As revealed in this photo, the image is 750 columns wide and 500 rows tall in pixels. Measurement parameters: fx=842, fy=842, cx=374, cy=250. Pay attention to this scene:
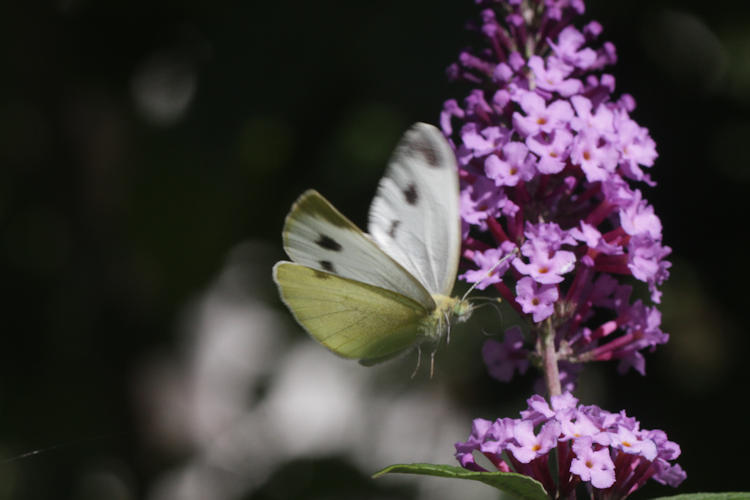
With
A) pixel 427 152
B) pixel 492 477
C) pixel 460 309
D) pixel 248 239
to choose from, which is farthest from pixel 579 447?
pixel 248 239

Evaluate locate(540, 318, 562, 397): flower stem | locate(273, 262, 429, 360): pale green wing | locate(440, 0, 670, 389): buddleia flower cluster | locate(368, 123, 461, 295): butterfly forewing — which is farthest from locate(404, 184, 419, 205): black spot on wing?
locate(540, 318, 562, 397): flower stem

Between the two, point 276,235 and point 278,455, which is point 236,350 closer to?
point 278,455

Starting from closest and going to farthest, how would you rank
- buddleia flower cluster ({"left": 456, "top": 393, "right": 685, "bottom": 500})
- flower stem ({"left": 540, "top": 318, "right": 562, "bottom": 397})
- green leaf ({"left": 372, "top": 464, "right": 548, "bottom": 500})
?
green leaf ({"left": 372, "top": 464, "right": 548, "bottom": 500}), buddleia flower cluster ({"left": 456, "top": 393, "right": 685, "bottom": 500}), flower stem ({"left": 540, "top": 318, "right": 562, "bottom": 397})

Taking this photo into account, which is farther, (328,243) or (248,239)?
(248,239)

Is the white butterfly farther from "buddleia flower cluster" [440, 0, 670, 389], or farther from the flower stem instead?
the flower stem

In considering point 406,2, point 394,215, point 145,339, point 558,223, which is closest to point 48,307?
point 145,339

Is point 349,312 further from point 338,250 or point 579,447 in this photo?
point 579,447

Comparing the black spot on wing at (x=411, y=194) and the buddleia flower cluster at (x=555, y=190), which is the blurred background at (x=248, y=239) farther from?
the black spot on wing at (x=411, y=194)
